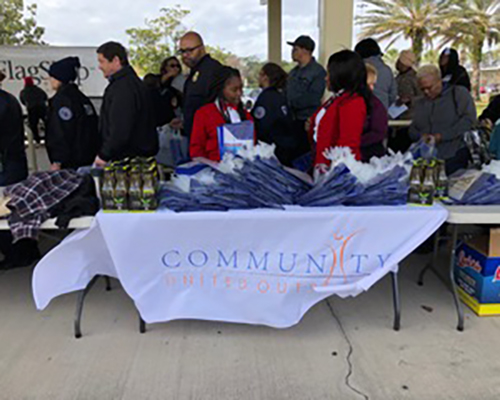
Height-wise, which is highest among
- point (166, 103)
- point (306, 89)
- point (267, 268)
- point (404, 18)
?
point (404, 18)

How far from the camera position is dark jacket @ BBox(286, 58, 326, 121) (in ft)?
12.6

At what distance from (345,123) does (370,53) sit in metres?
2.07

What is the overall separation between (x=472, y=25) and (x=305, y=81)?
46.7 feet

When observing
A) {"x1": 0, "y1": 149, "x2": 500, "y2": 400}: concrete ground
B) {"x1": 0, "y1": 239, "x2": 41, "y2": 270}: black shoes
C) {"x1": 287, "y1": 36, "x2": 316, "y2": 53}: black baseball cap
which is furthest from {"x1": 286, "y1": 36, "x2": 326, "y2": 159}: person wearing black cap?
{"x1": 0, "y1": 239, "x2": 41, "y2": 270}: black shoes

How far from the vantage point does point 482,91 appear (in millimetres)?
19922

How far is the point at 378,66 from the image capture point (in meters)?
4.02

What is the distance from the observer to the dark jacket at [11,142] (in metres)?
2.72

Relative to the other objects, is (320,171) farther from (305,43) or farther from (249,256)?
(305,43)

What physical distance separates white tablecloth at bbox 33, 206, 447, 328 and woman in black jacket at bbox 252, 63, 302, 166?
1.66 meters

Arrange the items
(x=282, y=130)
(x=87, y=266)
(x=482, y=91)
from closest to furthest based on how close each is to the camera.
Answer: (x=87, y=266) → (x=282, y=130) → (x=482, y=91)

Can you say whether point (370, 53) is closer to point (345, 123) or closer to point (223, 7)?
point (345, 123)

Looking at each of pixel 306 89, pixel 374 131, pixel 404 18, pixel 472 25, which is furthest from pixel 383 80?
pixel 472 25

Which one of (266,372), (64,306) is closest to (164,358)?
(266,372)

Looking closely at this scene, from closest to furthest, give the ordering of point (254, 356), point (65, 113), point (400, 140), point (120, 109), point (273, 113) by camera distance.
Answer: point (254, 356) < point (120, 109) < point (65, 113) < point (273, 113) < point (400, 140)
